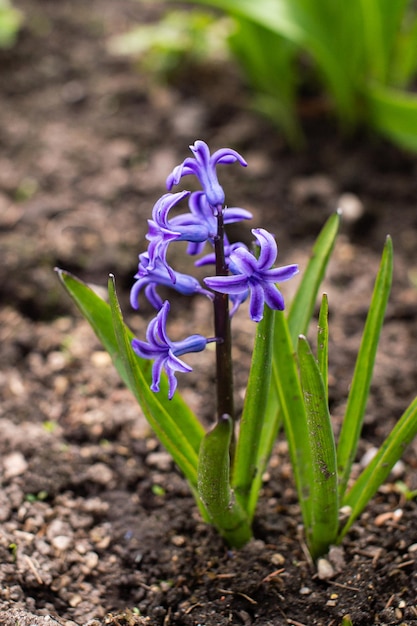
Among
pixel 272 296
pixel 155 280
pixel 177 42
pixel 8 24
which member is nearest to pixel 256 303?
pixel 272 296

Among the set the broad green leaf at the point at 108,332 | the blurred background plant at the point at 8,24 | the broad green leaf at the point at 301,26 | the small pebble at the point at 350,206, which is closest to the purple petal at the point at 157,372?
the broad green leaf at the point at 108,332

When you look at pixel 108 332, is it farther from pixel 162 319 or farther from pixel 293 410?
pixel 293 410

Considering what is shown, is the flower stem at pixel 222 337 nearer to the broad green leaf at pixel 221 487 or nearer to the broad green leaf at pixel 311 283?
the broad green leaf at pixel 221 487

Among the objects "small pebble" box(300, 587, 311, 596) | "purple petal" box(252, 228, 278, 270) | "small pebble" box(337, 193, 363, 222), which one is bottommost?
"small pebble" box(337, 193, 363, 222)

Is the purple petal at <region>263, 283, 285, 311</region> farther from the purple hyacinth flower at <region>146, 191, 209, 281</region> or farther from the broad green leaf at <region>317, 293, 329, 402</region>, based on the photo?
the purple hyacinth flower at <region>146, 191, 209, 281</region>

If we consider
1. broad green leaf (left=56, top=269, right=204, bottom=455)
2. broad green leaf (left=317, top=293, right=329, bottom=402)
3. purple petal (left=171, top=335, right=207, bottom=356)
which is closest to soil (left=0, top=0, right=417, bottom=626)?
broad green leaf (left=56, top=269, right=204, bottom=455)

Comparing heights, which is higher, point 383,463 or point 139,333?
point 383,463
